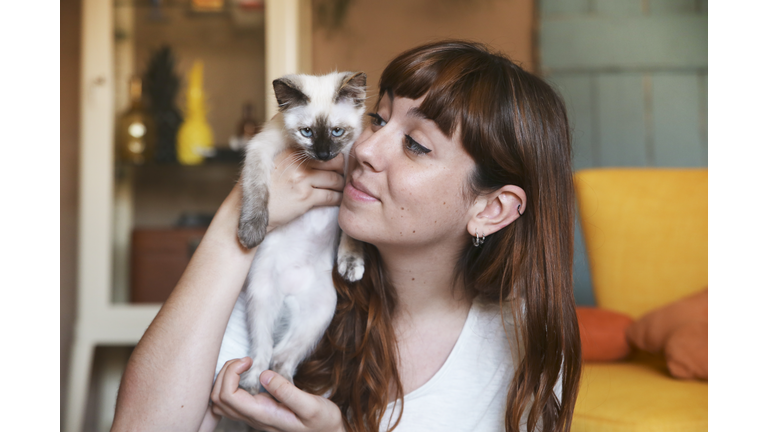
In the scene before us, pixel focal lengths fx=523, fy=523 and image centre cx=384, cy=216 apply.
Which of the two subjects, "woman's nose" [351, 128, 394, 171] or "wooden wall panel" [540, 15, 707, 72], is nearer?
"woman's nose" [351, 128, 394, 171]

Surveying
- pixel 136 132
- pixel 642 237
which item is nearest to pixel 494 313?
pixel 642 237

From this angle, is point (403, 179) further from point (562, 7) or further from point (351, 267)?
point (562, 7)

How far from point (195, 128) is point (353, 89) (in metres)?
1.31

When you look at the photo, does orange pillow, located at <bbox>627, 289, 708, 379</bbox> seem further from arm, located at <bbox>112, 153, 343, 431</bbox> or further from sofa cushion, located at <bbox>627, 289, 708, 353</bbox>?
arm, located at <bbox>112, 153, 343, 431</bbox>

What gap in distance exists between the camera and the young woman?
100 cm

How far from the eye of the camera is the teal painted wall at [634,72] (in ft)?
8.34

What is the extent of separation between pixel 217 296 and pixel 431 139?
20.5 inches

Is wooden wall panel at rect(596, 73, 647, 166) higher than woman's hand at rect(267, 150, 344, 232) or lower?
higher

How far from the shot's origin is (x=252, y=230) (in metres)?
1.07

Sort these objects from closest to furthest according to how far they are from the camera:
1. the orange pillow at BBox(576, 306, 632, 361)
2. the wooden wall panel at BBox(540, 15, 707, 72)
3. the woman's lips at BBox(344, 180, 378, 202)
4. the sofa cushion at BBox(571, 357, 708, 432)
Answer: the woman's lips at BBox(344, 180, 378, 202)
the sofa cushion at BBox(571, 357, 708, 432)
the orange pillow at BBox(576, 306, 632, 361)
the wooden wall panel at BBox(540, 15, 707, 72)

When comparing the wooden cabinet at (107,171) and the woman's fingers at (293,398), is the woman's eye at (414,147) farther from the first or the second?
the wooden cabinet at (107,171)

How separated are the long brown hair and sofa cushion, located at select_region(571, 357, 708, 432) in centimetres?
29

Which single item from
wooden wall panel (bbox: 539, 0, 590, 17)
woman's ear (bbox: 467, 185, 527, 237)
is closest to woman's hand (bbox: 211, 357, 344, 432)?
woman's ear (bbox: 467, 185, 527, 237)

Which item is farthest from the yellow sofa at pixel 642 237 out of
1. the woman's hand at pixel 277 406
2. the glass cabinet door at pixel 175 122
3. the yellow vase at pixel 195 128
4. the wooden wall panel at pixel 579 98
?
the yellow vase at pixel 195 128
